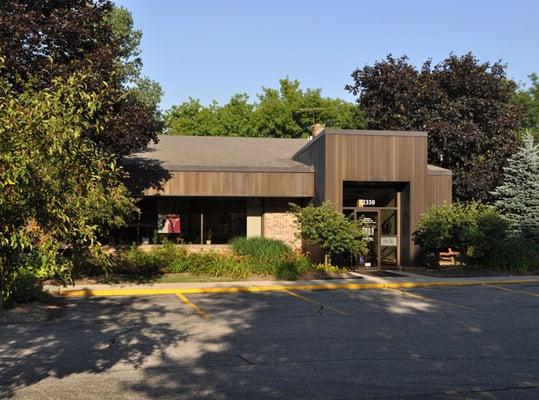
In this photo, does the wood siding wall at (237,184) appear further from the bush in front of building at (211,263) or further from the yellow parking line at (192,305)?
the yellow parking line at (192,305)

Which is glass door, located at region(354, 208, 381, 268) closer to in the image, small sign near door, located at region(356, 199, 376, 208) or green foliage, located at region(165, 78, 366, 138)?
small sign near door, located at region(356, 199, 376, 208)

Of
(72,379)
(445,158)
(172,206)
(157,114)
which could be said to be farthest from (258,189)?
(157,114)

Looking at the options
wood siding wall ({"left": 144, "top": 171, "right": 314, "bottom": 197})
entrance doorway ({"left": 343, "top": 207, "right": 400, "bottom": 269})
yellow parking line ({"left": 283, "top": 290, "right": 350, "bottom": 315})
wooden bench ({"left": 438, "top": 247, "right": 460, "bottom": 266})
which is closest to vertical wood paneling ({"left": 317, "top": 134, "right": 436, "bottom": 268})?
entrance doorway ({"left": 343, "top": 207, "right": 400, "bottom": 269})

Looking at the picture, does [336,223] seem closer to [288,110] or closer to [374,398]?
[374,398]

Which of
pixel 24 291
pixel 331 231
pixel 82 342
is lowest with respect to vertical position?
pixel 82 342

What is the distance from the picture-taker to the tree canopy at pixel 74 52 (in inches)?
585

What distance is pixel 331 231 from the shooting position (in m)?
19.1

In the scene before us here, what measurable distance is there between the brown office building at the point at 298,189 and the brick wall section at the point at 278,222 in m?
0.04

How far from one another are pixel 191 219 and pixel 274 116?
25441 millimetres

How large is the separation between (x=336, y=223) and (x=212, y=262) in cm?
419

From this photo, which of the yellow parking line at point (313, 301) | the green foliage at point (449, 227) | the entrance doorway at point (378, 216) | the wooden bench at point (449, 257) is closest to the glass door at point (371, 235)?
the entrance doorway at point (378, 216)

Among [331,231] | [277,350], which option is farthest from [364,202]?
[277,350]

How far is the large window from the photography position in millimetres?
23266

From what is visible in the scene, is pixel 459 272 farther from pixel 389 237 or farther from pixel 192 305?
pixel 192 305
